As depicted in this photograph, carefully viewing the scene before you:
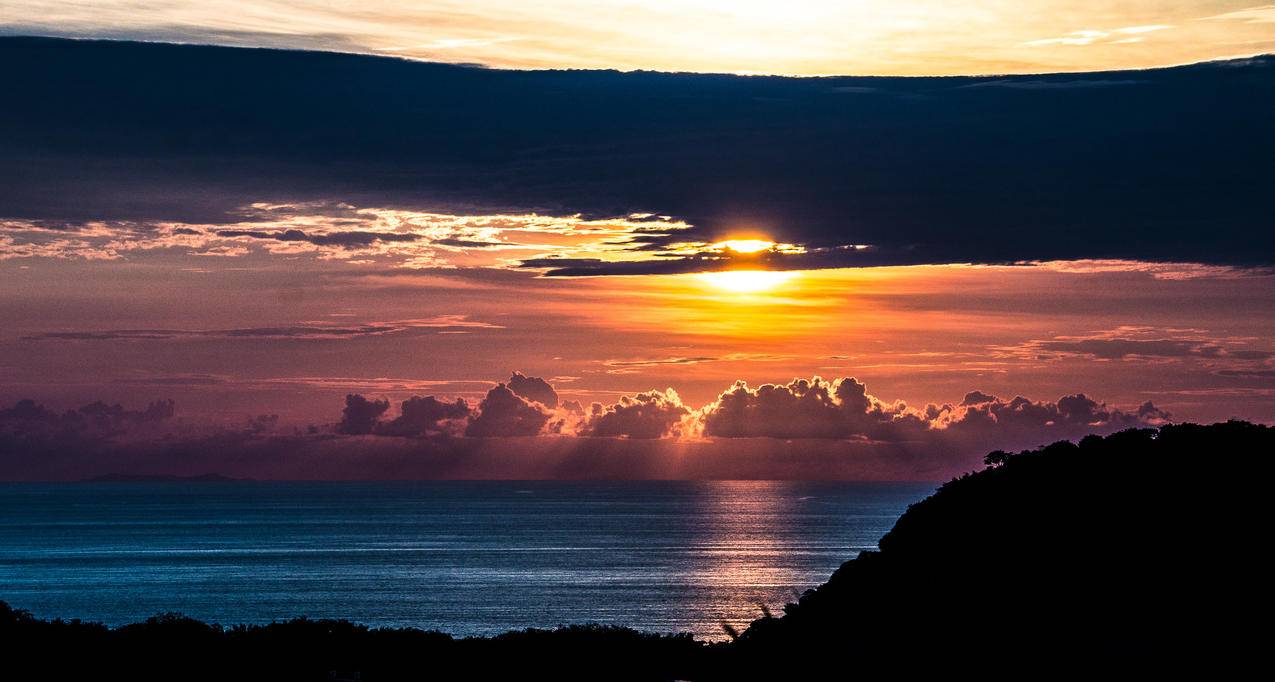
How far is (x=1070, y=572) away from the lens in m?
42.9

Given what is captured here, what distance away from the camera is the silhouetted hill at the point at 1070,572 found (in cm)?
3909

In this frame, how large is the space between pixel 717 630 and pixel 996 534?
65.2m

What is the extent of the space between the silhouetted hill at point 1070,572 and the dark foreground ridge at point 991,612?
2.6 inches

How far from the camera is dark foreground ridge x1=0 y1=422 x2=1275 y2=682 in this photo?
39.5m

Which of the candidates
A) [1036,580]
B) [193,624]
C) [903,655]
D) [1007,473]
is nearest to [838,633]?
[903,655]

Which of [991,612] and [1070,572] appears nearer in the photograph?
[991,612]

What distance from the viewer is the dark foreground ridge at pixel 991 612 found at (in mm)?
39469

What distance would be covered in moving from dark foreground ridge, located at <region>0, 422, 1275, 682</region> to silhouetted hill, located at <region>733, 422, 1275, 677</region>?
0.07 metres

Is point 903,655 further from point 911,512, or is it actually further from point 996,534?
point 911,512

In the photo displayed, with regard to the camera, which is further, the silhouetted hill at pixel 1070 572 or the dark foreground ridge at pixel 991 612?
the dark foreground ridge at pixel 991 612

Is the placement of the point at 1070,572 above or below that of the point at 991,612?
above

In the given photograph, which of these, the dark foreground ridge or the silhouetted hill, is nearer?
the silhouetted hill

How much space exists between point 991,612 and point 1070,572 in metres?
2.93

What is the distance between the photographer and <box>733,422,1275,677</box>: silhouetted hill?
39.1 metres
